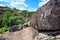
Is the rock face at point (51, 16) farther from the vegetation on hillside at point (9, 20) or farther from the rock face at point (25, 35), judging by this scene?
the vegetation on hillside at point (9, 20)

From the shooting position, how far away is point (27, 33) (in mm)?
8500

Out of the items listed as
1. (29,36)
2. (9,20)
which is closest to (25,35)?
(29,36)

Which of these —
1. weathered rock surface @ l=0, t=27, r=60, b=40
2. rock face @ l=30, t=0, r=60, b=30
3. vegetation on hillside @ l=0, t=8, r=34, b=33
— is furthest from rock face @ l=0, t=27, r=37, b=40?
vegetation on hillside @ l=0, t=8, r=34, b=33

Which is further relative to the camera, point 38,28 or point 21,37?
point 21,37

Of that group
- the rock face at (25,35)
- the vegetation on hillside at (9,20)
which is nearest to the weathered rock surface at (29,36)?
the rock face at (25,35)

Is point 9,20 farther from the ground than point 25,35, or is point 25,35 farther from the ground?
point 25,35

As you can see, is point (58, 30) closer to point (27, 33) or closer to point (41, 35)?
point (41, 35)

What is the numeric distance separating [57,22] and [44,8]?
859 millimetres

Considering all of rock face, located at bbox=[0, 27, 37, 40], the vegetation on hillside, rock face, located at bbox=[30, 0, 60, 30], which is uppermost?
rock face, located at bbox=[30, 0, 60, 30]

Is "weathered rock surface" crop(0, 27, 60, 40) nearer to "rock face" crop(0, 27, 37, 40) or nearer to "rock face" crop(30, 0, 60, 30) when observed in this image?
"rock face" crop(0, 27, 37, 40)

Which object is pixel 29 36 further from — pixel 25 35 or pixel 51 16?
pixel 51 16

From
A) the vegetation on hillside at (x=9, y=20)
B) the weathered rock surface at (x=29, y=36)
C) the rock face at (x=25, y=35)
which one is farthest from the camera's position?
the vegetation on hillside at (x=9, y=20)

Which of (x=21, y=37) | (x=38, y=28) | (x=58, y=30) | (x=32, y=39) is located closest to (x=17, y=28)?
(x=21, y=37)

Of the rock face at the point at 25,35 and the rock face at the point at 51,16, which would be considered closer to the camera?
the rock face at the point at 51,16
